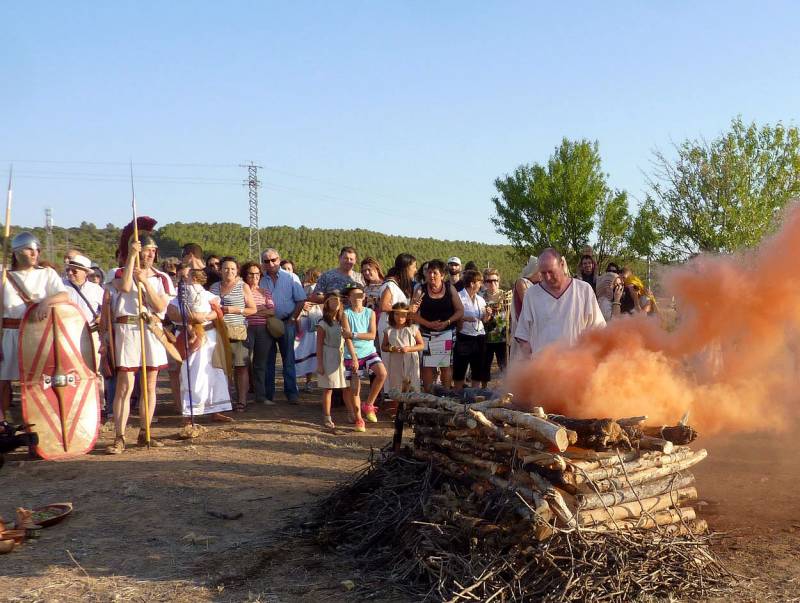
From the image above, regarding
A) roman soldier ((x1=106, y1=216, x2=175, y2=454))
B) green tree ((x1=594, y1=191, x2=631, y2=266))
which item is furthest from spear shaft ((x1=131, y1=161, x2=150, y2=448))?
green tree ((x1=594, y1=191, x2=631, y2=266))

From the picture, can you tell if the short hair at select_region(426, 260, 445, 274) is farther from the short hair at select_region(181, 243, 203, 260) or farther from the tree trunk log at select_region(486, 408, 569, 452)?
the tree trunk log at select_region(486, 408, 569, 452)

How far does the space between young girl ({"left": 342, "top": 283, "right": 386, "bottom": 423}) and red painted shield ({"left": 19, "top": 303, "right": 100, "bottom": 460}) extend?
315 cm

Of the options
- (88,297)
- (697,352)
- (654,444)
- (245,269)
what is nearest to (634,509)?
(654,444)

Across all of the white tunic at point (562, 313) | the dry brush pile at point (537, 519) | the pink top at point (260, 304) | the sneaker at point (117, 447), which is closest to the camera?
the dry brush pile at point (537, 519)

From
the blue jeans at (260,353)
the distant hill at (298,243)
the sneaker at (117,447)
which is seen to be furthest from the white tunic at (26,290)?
the distant hill at (298,243)

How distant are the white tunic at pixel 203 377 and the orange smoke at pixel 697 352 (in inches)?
188

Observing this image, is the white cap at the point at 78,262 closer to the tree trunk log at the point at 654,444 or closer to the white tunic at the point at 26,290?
the white tunic at the point at 26,290

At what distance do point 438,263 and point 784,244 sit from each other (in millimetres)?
4899

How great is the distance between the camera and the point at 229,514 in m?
6.09

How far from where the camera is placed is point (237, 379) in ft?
34.7

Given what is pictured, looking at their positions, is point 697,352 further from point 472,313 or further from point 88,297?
point 88,297

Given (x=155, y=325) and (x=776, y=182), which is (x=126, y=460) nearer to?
(x=155, y=325)

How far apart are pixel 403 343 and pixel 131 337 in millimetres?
3555

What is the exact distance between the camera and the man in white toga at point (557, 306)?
266 inches
